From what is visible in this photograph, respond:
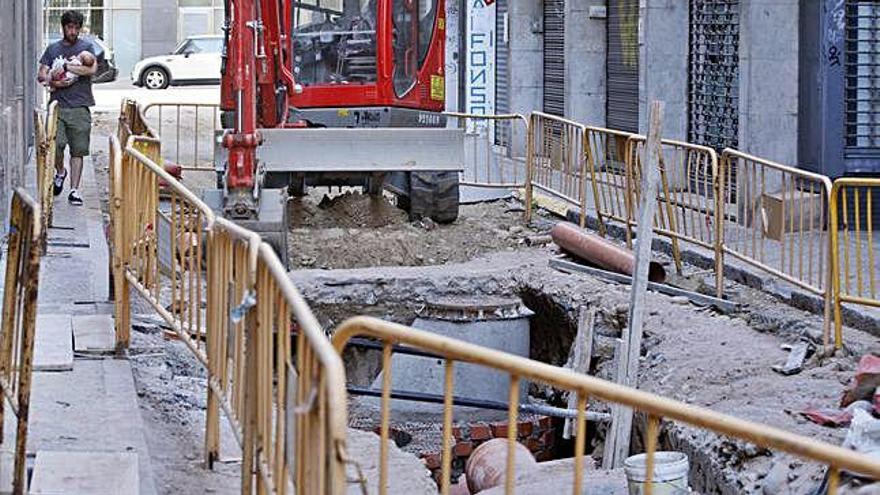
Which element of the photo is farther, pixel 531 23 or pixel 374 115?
pixel 531 23

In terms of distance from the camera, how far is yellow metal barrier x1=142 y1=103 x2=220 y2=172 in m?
22.9

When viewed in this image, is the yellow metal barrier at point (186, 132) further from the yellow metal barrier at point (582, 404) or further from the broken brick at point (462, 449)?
the yellow metal barrier at point (582, 404)

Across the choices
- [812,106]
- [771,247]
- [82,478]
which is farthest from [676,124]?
[82,478]

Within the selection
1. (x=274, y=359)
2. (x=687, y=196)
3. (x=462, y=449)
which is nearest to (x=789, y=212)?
(x=687, y=196)

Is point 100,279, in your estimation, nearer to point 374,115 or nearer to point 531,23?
point 374,115

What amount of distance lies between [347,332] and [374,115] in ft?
43.0

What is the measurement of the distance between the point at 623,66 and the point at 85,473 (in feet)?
53.6

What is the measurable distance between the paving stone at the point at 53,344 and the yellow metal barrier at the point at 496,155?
8.07 m

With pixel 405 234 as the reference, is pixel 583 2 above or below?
above

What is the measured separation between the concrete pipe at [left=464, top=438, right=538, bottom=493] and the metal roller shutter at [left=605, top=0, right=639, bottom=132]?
11.9 metres

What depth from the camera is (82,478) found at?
705 centimetres

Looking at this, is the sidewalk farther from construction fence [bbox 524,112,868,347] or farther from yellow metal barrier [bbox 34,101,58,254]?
construction fence [bbox 524,112,868,347]

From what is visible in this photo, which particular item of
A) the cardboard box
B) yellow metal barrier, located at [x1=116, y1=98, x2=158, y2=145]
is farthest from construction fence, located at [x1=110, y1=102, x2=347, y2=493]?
the cardboard box

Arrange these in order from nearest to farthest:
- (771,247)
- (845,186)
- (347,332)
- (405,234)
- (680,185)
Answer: (347,332)
(845,186)
(771,247)
(680,185)
(405,234)
